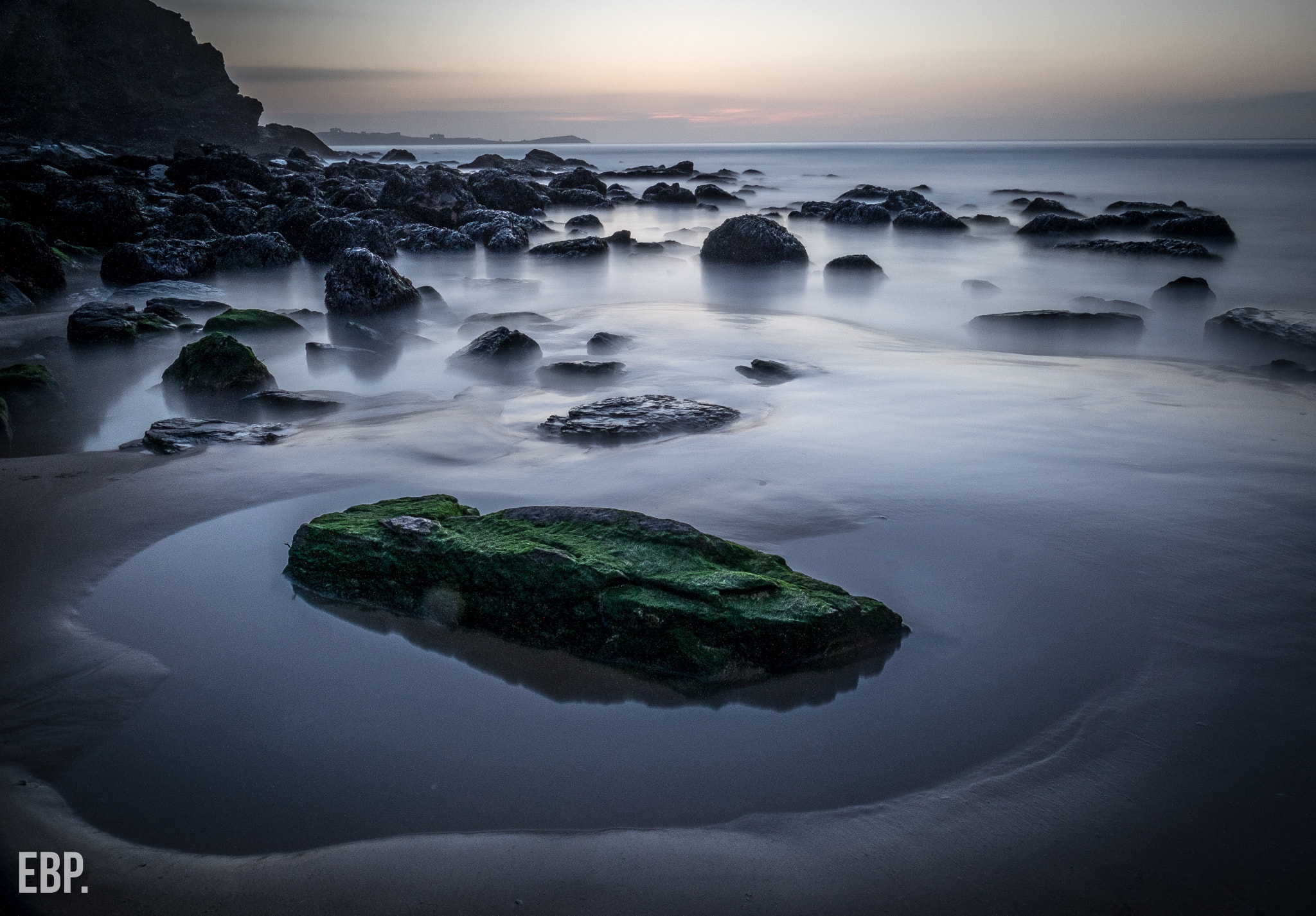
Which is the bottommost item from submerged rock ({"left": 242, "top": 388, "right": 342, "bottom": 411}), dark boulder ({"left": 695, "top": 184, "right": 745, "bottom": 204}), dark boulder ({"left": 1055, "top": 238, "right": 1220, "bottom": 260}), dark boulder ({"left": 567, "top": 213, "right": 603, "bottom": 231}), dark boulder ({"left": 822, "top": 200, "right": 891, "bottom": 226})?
submerged rock ({"left": 242, "top": 388, "right": 342, "bottom": 411})

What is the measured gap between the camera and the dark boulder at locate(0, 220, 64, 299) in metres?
8.66

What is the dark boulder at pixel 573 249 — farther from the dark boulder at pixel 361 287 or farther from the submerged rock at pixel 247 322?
the submerged rock at pixel 247 322

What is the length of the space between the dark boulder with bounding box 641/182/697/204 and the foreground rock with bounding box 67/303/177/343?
20.6 meters

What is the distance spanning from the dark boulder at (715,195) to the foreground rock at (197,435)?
2427 centimetres

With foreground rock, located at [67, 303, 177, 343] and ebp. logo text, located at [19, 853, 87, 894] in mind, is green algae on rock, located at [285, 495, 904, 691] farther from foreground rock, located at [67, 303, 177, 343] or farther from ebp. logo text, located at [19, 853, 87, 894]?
foreground rock, located at [67, 303, 177, 343]

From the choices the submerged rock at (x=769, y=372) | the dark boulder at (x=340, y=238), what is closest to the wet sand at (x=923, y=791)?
the submerged rock at (x=769, y=372)

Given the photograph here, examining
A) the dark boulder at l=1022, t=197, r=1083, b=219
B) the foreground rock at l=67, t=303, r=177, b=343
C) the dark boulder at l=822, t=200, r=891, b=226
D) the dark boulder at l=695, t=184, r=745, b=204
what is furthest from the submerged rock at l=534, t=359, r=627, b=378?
the dark boulder at l=695, t=184, r=745, b=204

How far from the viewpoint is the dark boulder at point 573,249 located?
13.2 meters

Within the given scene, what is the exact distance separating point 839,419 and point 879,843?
335 centimetres

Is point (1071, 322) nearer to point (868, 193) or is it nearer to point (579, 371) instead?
point (579, 371)

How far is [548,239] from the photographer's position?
15.7 m

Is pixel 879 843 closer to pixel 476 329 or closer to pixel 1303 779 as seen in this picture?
pixel 1303 779

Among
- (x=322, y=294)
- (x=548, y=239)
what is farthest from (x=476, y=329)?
(x=548, y=239)

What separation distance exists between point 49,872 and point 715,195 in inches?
1085
